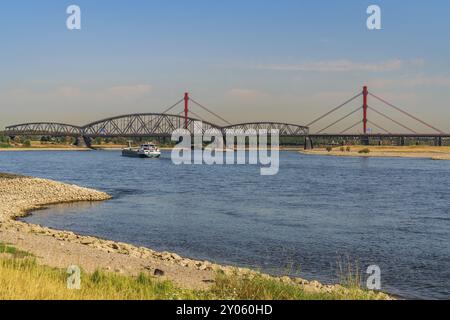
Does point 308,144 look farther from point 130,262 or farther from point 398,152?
point 130,262

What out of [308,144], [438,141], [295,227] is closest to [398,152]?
[438,141]

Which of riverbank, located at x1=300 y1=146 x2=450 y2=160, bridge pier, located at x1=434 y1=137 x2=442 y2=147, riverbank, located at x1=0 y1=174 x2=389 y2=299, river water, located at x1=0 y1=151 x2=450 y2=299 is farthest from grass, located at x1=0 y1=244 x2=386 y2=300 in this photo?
bridge pier, located at x1=434 y1=137 x2=442 y2=147

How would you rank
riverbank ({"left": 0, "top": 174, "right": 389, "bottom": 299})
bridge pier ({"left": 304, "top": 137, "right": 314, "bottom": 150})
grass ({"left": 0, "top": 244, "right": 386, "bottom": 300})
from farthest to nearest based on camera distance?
bridge pier ({"left": 304, "top": 137, "right": 314, "bottom": 150}) → riverbank ({"left": 0, "top": 174, "right": 389, "bottom": 299}) → grass ({"left": 0, "top": 244, "right": 386, "bottom": 300})

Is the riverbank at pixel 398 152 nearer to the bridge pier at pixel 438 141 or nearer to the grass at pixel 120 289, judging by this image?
the bridge pier at pixel 438 141

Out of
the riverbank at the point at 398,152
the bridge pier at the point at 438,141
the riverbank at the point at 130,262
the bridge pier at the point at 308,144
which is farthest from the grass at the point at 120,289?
the bridge pier at the point at 308,144

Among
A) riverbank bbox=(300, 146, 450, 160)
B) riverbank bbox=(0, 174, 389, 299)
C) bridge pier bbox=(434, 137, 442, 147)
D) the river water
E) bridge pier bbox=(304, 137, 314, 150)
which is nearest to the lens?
riverbank bbox=(0, 174, 389, 299)

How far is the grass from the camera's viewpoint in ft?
31.0

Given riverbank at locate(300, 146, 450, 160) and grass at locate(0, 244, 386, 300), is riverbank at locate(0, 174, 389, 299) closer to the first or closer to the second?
grass at locate(0, 244, 386, 300)

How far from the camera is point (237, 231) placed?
2617 centimetres

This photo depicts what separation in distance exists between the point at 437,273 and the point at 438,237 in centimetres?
648

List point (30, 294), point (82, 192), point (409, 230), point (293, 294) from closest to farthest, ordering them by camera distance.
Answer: point (30, 294) < point (293, 294) < point (409, 230) < point (82, 192)
